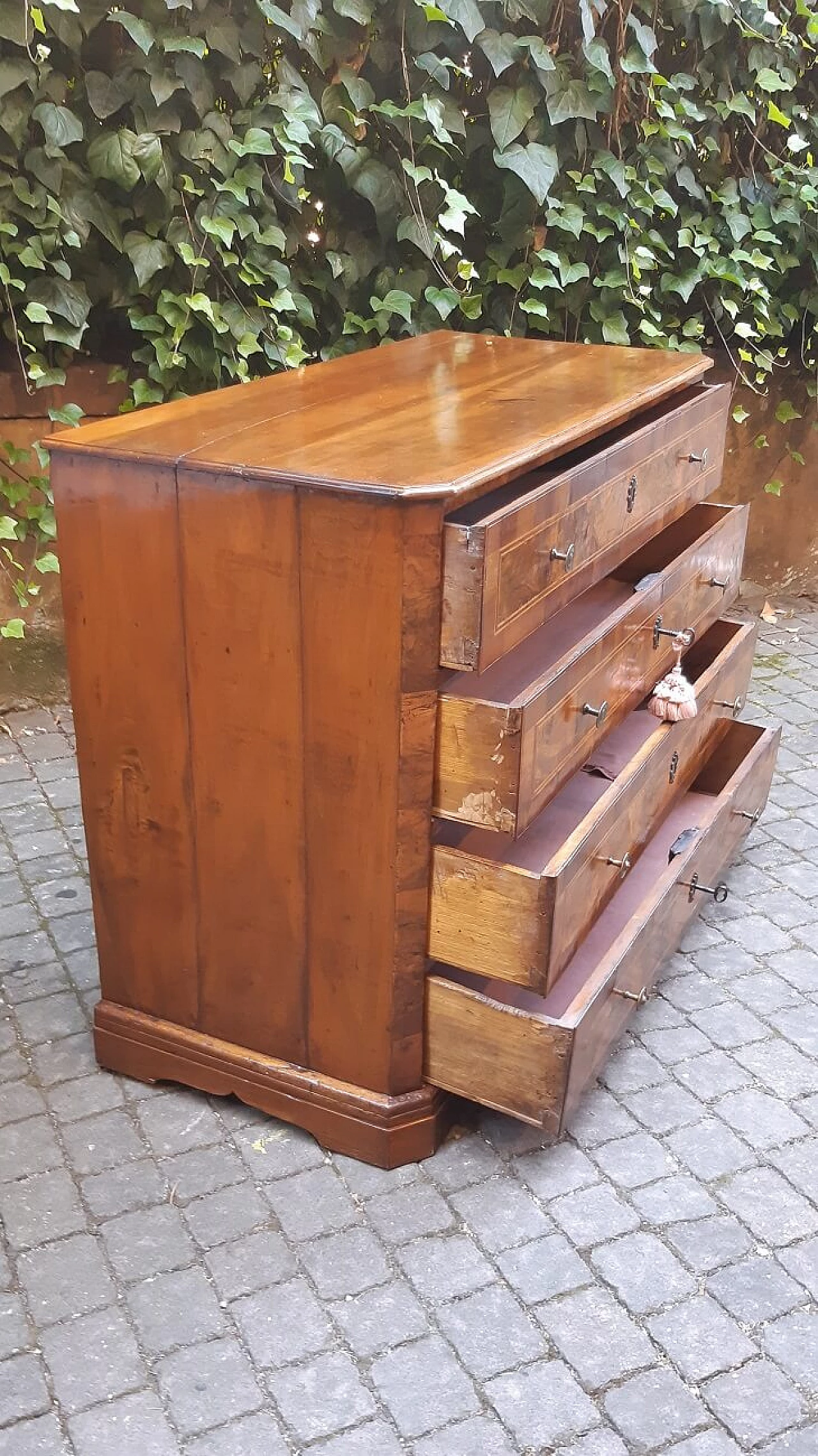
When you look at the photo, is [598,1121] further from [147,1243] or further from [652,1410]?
[147,1243]

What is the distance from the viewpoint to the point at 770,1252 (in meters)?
1.96

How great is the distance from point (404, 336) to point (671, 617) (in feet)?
5.71

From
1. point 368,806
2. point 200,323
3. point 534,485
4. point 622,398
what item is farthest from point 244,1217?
point 200,323

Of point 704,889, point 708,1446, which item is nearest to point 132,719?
point 704,889

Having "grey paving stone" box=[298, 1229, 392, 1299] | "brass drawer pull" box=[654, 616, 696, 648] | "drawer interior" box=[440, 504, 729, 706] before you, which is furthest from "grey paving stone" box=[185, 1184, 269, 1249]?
"brass drawer pull" box=[654, 616, 696, 648]

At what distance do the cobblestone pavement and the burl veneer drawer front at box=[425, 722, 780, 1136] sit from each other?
18 cm

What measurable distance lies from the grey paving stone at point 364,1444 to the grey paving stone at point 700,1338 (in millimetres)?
431

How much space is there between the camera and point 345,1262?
1906 millimetres

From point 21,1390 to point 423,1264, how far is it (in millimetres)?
613

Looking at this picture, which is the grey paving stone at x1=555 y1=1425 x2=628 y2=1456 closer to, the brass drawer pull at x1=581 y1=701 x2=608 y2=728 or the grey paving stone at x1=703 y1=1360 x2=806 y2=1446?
the grey paving stone at x1=703 y1=1360 x2=806 y2=1446

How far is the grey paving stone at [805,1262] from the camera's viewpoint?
190 cm

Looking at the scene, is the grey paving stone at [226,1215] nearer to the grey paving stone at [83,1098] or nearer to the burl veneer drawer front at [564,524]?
the grey paving stone at [83,1098]

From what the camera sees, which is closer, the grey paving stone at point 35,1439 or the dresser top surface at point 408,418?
the grey paving stone at point 35,1439

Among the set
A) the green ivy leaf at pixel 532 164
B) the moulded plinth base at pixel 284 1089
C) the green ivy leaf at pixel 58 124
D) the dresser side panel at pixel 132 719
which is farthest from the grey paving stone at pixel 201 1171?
the green ivy leaf at pixel 532 164
